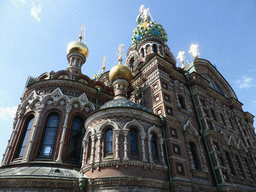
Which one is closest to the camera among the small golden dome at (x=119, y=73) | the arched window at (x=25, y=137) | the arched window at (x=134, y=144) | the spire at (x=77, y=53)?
the arched window at (x=134, y=144)

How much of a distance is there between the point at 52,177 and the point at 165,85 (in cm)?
819

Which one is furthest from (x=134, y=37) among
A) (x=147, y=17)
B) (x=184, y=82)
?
(x=184, y=82)

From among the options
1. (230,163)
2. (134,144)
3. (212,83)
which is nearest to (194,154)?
(230,163)

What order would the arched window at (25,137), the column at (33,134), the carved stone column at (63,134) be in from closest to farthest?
the column at (33,134), the carved stone column at (63,134), the arched window at (25,137)

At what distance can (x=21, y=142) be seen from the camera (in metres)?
11.4

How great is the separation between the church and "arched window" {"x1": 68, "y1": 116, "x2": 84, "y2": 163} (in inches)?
2.3

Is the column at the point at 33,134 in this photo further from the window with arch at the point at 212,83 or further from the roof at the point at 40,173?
the window with arch at the point at 212,83

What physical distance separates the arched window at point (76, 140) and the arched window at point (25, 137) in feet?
8.23

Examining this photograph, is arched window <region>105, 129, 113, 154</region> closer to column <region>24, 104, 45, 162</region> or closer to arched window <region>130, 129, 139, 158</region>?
arched window <region>130, 129, 139, 158</region>

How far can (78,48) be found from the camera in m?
18.2

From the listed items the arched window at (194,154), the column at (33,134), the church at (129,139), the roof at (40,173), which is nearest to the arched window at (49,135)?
the church at (129,139)

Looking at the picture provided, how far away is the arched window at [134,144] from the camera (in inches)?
357

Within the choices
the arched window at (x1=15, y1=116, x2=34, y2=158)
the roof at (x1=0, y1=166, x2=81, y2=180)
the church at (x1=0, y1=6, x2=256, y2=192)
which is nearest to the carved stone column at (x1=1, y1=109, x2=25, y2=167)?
the church at (x1=0, y1=6, x2=256, y2=192)

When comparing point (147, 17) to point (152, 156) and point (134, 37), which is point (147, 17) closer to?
point (134, 37)
